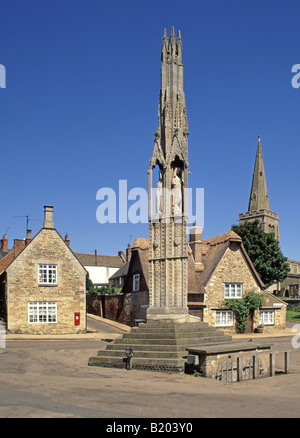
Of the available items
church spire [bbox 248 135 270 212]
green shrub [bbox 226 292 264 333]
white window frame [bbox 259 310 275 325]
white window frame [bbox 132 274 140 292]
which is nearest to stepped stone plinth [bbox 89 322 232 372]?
green shrub [bbox 226 292 264 333]

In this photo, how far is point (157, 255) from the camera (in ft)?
61.7

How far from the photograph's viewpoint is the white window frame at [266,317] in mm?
36469

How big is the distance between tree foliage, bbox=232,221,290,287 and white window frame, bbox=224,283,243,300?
48.8 ft

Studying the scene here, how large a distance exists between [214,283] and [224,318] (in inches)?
107

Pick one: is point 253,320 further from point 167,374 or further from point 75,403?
point 75,403

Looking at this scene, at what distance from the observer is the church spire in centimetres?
9919

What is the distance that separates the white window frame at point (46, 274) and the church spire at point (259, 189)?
71589 millimetres

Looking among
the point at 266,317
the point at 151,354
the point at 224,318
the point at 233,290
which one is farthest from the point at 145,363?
the point at 266,317

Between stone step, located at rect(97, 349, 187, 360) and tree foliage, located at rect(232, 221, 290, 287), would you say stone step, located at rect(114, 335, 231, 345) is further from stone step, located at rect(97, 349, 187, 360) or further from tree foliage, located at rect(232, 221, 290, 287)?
tree foliage, located at rect(232, 221, 290, 287)

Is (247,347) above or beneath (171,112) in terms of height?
beneath

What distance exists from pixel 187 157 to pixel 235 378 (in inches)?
345

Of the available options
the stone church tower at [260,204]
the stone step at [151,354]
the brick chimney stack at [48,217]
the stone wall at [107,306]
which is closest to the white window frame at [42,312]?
the brick chimney stack at [48,217]

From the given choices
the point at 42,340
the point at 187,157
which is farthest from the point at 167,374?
the point at 42,340
